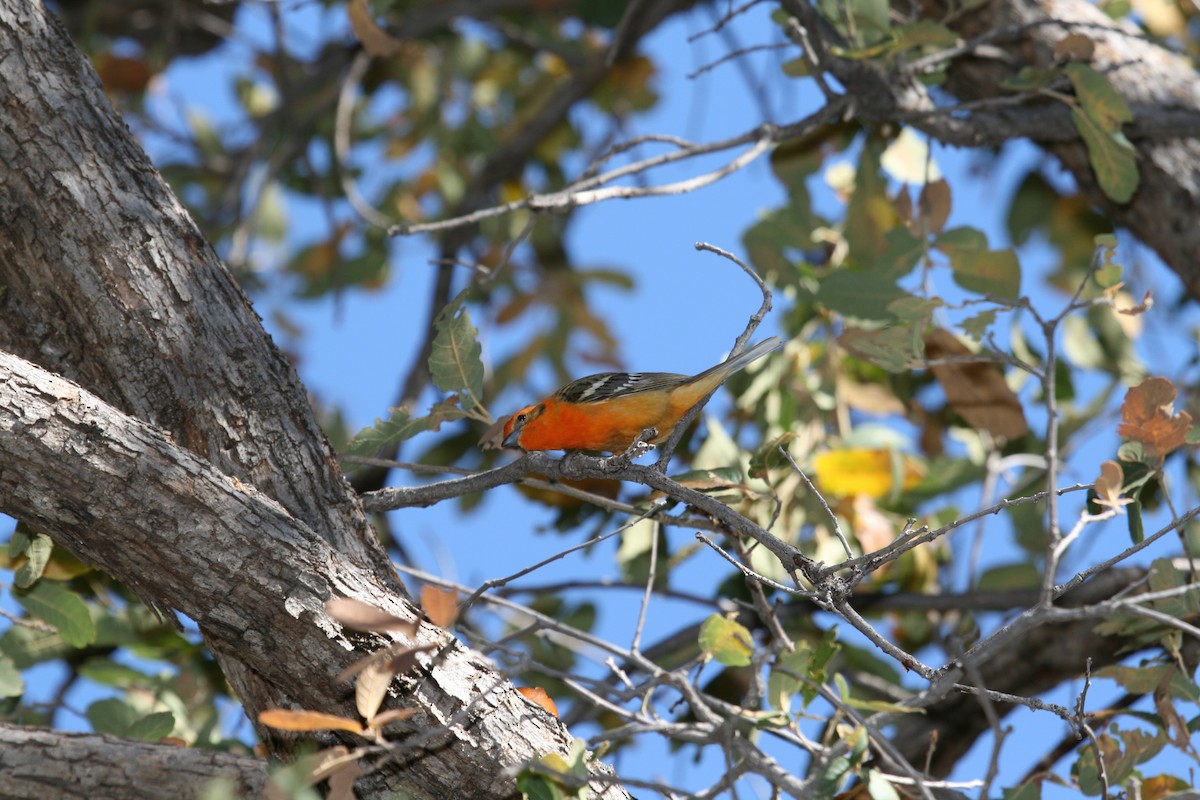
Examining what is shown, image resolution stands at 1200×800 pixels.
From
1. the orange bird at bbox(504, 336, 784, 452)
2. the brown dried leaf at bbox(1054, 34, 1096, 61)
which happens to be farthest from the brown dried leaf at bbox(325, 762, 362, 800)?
the brown dried leaf at bbox(1054, 34, 1096, 61)

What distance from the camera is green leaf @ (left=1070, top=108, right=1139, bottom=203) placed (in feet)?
12.6

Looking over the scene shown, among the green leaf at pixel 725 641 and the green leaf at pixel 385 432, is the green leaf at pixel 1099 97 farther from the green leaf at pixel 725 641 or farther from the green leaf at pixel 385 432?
the green leaf at pixel 385 432

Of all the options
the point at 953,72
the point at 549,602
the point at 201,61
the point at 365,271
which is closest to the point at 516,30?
the point at 365,271

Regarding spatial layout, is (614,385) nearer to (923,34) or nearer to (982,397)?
(982,397)

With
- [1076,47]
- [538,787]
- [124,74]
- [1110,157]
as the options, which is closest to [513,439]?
[538,787]

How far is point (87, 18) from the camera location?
19.7 feet

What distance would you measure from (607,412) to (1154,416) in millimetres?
1661

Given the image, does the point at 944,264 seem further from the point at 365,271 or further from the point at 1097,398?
the point at 365,271

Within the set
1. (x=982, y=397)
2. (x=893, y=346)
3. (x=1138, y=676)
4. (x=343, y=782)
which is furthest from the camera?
(x=982, y=397)

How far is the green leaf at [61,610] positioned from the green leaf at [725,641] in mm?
1808

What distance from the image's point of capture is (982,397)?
168 inches

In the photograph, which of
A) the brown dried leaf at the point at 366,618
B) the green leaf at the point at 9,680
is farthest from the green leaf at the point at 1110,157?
the green leaf at the point at 9,680

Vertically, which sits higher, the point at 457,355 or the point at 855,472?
the point at 855,472

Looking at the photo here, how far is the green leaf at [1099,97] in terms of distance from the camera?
12.3ft
